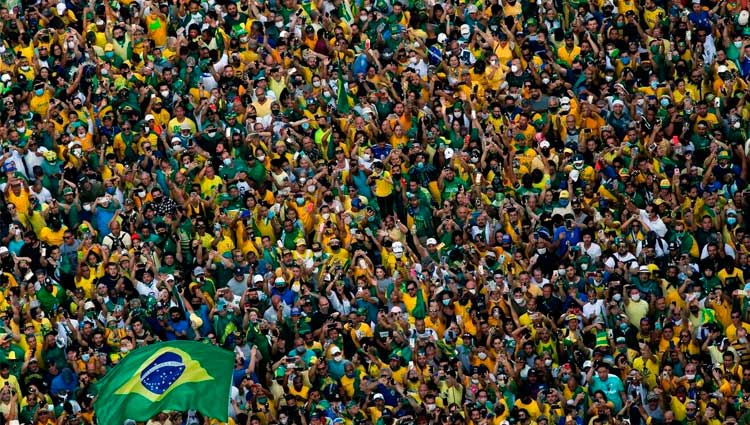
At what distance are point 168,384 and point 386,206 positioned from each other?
22.3 ft

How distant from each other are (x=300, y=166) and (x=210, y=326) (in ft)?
12.6

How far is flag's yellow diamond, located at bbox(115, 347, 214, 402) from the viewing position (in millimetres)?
38688

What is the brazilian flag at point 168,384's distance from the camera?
38.6m

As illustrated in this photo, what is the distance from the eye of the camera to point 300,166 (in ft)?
146

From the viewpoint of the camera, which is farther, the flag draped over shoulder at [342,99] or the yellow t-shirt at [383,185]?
the flag draped over shoulder at [342,99]

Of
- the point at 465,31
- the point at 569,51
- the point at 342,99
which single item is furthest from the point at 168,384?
the point at 569,51

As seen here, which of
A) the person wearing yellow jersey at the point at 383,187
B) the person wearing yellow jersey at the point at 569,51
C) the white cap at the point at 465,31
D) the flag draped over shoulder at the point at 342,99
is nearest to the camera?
the person wearing yellow jersey at the point at 383,187

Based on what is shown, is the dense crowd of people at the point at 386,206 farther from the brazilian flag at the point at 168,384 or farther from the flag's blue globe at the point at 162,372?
the flag's blue globe at the point at 162,372

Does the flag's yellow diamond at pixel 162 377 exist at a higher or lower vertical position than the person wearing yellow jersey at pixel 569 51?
lower

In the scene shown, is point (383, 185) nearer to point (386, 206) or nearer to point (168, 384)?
point (386, 206)

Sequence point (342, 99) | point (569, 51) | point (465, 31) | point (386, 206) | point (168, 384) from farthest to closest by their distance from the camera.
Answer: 1. point (465, 31)
2. point (569, 51)
3. point (342, 99)
4. point (386, 206)
5. point (168, 384)

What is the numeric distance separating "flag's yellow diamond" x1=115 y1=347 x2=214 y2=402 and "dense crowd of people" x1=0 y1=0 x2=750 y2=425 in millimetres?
1646

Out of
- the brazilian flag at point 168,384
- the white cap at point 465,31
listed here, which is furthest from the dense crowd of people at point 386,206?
the brazilian flag at point 168,384

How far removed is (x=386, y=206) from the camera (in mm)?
44219
